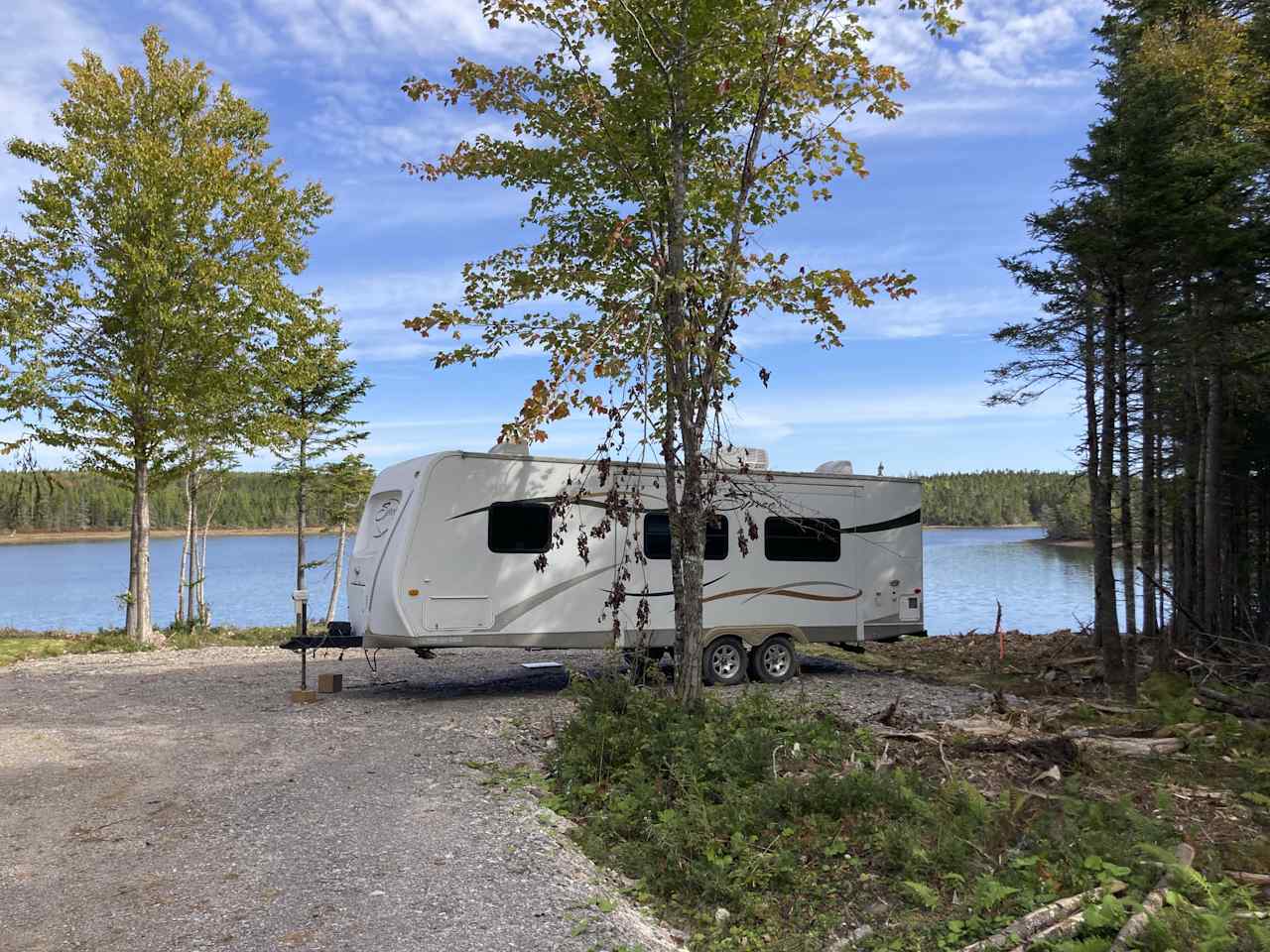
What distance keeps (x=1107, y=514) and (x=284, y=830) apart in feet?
40.2

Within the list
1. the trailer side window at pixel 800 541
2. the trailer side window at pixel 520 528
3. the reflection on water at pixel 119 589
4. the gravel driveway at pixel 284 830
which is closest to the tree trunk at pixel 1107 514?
the trailer side window at pixel 800 541

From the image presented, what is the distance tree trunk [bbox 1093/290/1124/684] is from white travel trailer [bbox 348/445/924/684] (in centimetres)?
270

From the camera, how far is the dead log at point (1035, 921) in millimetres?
4527

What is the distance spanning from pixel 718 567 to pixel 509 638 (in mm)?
3173

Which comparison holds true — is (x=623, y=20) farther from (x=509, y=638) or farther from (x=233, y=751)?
(x=233, y=751)

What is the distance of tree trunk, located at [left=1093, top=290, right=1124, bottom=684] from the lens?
13445mm

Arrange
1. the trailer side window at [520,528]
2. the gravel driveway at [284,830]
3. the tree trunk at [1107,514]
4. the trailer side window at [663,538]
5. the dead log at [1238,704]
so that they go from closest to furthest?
the gravel driveway at [284,830] → the dead log at [1238,704] → the trailer side window at [520,528] → the trailer side window at [663,538] → the tree trunk at [1107,514]

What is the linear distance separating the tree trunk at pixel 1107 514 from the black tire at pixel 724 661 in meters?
5.92

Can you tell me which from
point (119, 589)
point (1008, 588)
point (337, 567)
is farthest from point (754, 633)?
point (119, 589)

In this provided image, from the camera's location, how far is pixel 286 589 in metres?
43.6

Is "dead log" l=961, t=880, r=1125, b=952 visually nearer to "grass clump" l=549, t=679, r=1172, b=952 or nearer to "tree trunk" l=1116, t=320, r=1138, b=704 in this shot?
"grass clump" l=549, t=679, r=1172, b=952

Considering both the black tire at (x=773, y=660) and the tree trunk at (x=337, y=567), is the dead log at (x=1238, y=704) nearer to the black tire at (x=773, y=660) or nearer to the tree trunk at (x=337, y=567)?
the black tire at (x=773, y=660)

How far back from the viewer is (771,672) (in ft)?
42.8

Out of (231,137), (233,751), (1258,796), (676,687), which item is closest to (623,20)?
(676,687)
